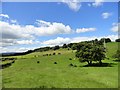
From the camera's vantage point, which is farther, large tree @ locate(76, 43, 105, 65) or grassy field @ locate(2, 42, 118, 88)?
large tree @ locate(76, 43, 105, 65)

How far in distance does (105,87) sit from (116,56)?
46572 millimetres

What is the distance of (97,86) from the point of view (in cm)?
3384

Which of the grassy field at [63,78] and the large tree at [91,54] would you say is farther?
the large tree at [91,54]

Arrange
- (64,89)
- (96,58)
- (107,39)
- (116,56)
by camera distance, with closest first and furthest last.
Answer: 1. (64,89)
2. (96,58)
3. (116,56)
4. (107,39)

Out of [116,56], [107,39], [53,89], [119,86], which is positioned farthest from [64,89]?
[107,39]

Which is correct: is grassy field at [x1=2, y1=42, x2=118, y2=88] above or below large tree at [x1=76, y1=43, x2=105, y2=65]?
below

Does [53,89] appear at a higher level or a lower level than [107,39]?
lower

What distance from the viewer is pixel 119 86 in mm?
33938

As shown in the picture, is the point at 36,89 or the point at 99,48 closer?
the point at 36,89

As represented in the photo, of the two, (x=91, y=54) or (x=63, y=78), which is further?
(x=91, y=54)

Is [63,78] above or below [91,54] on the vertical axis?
below

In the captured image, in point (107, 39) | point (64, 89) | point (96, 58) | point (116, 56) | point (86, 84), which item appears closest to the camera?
point (64, 89)

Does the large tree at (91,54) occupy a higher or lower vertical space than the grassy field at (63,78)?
higher

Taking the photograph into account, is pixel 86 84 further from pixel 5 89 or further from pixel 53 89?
pixel 5 89
